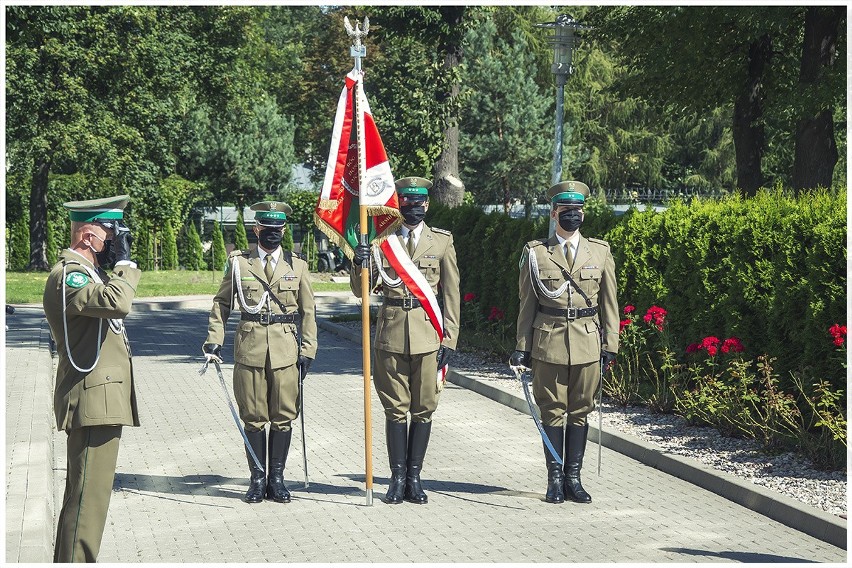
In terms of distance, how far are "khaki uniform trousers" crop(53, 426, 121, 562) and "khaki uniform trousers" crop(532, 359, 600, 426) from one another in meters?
3.37

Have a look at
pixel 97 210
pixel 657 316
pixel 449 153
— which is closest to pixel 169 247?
pixel 449 153

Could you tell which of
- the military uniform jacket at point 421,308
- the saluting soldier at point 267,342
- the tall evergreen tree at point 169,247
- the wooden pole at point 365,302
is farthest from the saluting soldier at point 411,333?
the tall evergreen tree at point 169,247

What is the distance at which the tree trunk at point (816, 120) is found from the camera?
1786 cm

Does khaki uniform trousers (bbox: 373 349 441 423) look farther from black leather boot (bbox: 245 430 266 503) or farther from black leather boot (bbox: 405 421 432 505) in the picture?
black leather boot (bbox: 245 430 266 503)

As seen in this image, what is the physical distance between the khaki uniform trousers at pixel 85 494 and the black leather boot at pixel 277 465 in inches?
86.6

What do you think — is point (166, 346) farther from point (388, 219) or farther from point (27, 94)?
point (27, 94)

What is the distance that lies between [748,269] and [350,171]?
13.7 feet

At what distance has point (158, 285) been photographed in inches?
1304

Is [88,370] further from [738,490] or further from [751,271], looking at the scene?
[751,271]

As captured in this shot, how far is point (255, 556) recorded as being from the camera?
7.32m

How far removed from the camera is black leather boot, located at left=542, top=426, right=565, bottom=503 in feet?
28.8

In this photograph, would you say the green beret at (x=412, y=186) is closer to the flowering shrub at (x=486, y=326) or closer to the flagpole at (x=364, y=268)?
the flagpole at (x=364, y=268)

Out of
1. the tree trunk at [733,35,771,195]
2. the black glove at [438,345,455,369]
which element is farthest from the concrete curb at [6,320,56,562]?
the tree trunk at [733,35,771,195]

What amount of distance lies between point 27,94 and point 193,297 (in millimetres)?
10059
